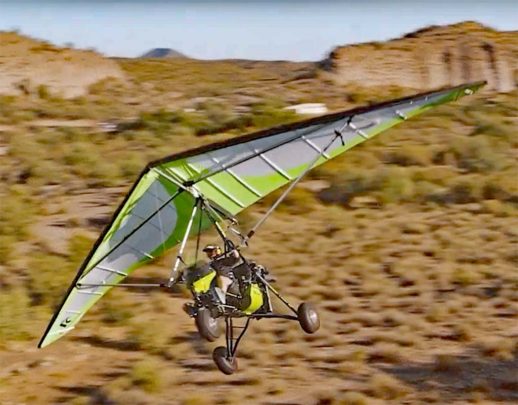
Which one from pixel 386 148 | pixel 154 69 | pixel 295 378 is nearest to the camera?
pixel 295 378

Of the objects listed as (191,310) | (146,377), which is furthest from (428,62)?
(191,310)

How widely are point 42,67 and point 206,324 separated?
42862 mm

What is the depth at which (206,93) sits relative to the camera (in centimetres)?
5572

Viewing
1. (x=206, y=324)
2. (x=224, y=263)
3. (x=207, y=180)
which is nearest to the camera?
(x=206, y=324)

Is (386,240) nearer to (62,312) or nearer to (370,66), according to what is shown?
(62,312)

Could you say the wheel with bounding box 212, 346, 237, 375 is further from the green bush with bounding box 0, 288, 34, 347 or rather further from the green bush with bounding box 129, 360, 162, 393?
the green bush with bounding box 0, 288, 34, 347

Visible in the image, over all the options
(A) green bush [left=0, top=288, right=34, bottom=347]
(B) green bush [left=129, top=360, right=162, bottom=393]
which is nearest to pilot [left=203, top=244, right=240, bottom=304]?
(B) green bush [left=129, top=360, right=162, bottom=393]

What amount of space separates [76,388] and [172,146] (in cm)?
2010

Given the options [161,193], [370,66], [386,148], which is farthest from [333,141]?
[370,66]

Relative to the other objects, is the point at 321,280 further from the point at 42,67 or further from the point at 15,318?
the point at 42,67

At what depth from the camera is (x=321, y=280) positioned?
66.9 ft

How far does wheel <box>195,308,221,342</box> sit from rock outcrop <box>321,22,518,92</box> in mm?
44004

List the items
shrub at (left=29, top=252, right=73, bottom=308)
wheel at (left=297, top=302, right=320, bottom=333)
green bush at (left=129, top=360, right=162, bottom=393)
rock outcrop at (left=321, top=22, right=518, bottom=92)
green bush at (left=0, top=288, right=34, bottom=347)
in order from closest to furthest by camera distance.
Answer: wheel at (left=297, top=302, right=320, bottom=333) → green bush at (left=129, top=360, right=162, bottom=393) → green bush at (left=0, top=288, right=34, bottom=347) → shrub at (left=29, top=252, right=73, bottom=308) → rock outcrop at (left=321, top=22, right=518, bottom=92)

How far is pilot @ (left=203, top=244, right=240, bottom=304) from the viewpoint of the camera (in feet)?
26.9
